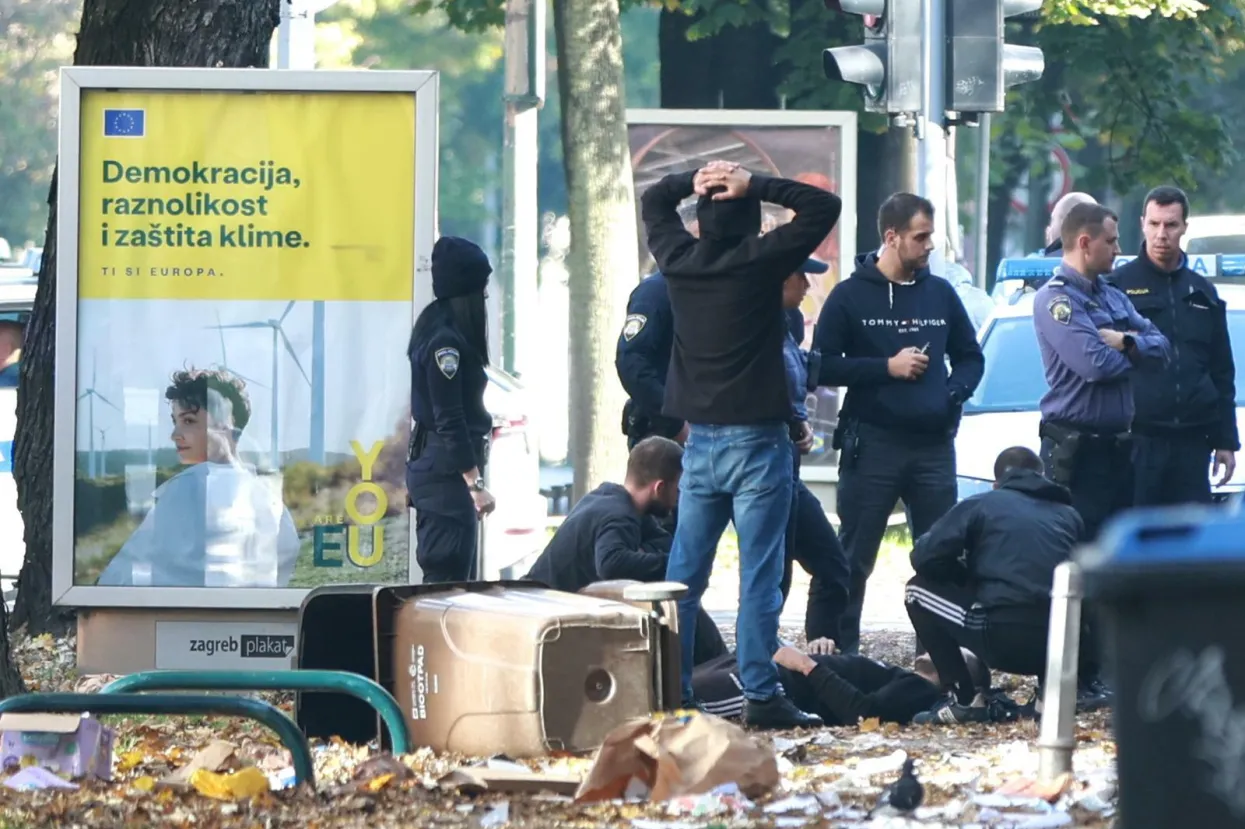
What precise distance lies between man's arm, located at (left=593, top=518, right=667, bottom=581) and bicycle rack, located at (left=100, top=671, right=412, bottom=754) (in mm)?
1755

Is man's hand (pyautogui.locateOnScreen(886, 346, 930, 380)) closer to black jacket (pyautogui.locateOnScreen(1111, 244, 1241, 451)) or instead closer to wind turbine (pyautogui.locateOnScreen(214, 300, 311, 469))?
black jacket (pyautogui.locateOnScreen(1111, 244, 1241, 451))

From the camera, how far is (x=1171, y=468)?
9.65m

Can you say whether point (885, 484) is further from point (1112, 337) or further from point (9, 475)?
point (9, 475)

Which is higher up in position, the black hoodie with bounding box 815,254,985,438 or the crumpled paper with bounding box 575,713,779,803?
the black hoodie with bounding box 815,254,985,438

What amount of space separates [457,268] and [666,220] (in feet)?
2.86

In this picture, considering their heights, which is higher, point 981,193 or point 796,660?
point 981,193

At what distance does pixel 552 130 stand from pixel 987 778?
46535mm

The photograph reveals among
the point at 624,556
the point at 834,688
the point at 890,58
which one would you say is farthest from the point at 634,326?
the point at 890,58

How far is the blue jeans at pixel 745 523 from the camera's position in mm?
8109

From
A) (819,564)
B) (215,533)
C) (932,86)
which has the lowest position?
(819,564)

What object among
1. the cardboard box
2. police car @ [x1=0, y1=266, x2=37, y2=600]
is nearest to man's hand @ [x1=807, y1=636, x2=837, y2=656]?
the cardboard box

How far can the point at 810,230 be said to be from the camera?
7953mm

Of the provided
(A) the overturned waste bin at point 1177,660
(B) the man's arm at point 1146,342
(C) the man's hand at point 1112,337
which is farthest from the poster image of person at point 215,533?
(A) the overturned waste bin at point 1177,660

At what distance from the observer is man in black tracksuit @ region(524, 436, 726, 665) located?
8.56 meters
